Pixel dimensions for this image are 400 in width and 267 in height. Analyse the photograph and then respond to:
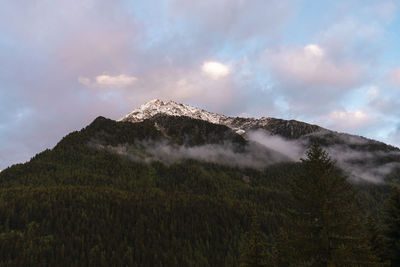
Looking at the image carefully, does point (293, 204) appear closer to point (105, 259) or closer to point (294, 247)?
point (294, 247)

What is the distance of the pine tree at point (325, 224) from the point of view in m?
18.2

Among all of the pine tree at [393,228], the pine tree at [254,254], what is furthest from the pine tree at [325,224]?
the pine tree at [393,228]

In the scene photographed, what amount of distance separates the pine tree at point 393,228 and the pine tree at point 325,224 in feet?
37.4

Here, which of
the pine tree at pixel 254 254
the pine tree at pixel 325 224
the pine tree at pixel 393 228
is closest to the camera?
the pine tree at pixel 325 224

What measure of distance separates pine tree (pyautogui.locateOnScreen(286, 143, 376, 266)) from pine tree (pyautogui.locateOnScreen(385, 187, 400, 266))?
1141 cm

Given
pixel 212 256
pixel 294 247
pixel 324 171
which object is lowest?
pixel 212 256

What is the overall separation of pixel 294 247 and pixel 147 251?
600ft

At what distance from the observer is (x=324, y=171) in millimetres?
20094

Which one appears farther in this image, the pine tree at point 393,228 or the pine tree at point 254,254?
the pine tree at point 393,228

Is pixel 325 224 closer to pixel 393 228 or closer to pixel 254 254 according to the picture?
pixel 254 254

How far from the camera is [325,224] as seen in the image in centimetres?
1850

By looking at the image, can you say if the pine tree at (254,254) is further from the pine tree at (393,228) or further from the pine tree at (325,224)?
the pine tree at (393,228)

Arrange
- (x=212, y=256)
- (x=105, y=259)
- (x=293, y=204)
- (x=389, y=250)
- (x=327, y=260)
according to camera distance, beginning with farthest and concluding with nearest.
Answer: (x=212, y=256) → (x=105, y=259) → (x=389, y=250) → (x=293, y=204) → (x=327, y=260)

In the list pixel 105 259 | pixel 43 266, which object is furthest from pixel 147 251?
pixel 43 266
